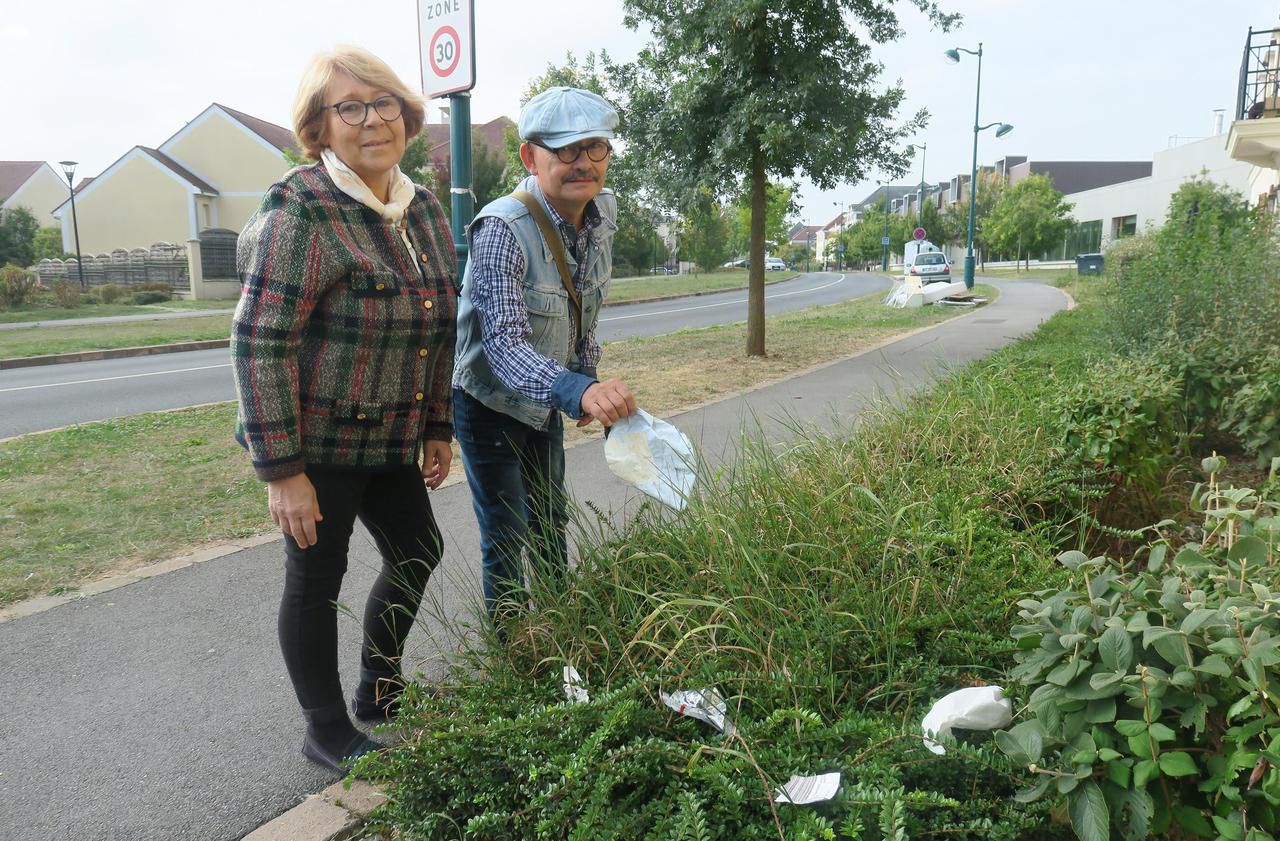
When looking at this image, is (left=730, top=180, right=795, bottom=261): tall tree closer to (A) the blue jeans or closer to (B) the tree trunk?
(B) the tree trunk

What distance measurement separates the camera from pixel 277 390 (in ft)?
7.25

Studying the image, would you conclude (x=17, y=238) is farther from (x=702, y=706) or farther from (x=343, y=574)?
(x=702, y=706)

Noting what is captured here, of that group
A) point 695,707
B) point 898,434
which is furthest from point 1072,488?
point 695,707

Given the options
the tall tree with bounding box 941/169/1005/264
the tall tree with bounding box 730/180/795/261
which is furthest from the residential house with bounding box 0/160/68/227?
the tall tree with bounding box 941/169/1005/264

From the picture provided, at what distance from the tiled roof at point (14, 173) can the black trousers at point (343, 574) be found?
243ft

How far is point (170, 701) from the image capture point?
3025 mm

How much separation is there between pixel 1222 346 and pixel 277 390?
570 cm

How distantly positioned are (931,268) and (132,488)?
37857 mm

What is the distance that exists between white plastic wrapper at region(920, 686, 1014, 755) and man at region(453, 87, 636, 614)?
1.00m

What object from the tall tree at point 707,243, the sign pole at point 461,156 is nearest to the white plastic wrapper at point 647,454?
the sign pole at point 461,156

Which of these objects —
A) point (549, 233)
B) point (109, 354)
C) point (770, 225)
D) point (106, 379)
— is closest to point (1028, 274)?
point (770, 225)

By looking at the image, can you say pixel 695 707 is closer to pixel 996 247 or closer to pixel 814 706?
pixel 814 706

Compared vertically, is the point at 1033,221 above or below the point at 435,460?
above

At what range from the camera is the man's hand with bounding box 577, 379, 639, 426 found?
2.23 metres
